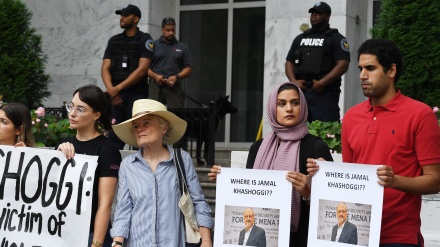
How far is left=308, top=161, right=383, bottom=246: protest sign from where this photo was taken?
17.7 ft

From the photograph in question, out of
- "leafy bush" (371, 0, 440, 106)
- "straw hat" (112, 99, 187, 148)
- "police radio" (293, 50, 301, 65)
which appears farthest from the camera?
"police radio" (293, 50, 301, 65)

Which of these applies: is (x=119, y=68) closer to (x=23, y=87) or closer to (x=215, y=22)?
(x=23, y=87)

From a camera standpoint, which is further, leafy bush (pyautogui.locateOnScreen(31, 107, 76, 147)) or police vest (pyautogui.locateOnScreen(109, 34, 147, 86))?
police vest (pyautogui.locateOnScreen(109, 34, 147, 86))

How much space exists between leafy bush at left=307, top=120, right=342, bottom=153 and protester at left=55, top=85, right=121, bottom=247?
11.0 feet

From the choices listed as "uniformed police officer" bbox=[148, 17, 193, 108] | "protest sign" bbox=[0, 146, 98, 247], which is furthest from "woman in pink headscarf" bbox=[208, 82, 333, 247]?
"uniformed police officer" bbox=[148, 17, 193, 108]

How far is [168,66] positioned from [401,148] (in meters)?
7.43

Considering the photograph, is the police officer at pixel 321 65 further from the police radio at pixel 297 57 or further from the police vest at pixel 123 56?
the police vest at pixel 123 56

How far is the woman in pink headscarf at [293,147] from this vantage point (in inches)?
236

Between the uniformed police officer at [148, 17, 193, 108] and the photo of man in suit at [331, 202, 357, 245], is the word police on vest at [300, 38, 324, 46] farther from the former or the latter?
the photo of man in suit at [331, 202, 357, 245]

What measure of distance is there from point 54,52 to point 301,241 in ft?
33.4

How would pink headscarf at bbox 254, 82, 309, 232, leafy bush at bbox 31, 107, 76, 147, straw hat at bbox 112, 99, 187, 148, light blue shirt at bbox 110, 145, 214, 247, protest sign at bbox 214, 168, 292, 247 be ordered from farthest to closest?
leafy bush at bbox 31, 107, 76, 147
straw hat at bbox 112, 99, 187, 148
light blue shirt at bbox 110, 145, 214, 247
pink headscarf at bbox 254, 82, 309, 232
protest sign at bbox 214, 168, 292, 247

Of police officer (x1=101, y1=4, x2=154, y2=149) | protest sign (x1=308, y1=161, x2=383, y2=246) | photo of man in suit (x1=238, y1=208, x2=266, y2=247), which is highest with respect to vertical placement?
police officer (x1=101, y1=4, x2=154, y2=149)

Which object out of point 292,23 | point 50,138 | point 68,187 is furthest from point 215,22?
point 68,187

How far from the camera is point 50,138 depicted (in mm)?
11125
